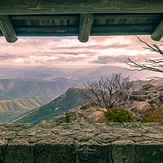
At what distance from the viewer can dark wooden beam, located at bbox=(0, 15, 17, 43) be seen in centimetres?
280

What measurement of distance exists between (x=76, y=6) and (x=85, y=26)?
1.66 feet

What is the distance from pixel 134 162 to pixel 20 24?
113 inches

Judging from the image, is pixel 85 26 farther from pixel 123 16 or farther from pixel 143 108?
pixel 143 108

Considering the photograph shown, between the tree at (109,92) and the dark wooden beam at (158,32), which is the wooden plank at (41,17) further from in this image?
the tree at (109,92)

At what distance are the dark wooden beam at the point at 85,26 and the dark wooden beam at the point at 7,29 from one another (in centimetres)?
103

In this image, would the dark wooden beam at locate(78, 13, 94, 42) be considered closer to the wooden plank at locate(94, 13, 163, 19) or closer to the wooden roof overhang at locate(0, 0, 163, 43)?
the wooden roof overhang at locate(0, 0, 163, 43)

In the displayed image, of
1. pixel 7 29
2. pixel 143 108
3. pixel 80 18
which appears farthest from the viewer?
pixel 143 108

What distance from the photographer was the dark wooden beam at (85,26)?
2719mm

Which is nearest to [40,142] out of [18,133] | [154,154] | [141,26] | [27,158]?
[27,158]

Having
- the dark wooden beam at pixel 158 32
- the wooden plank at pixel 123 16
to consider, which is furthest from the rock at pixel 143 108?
the wooden plank at pixel 123 16

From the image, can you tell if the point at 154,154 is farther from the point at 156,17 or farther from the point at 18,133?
the point at 18,133

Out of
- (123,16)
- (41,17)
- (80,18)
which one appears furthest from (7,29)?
(123,16)

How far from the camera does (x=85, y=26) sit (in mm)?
2887

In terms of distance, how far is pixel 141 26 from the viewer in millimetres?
3193
